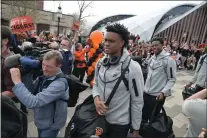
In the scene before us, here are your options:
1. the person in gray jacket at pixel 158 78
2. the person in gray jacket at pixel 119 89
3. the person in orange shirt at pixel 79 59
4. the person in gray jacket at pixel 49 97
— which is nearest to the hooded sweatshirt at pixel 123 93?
the person in gray jacket at pixel 119 89

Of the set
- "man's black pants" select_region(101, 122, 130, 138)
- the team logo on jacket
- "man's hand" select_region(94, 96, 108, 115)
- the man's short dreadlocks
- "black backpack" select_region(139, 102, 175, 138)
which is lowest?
"black backpack" select_region(139, 102, 175, 138)

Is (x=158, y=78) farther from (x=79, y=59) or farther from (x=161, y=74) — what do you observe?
(x=79, y=59)

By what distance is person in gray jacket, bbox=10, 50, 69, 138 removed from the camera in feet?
5.79

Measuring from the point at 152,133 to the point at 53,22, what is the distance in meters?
38.0

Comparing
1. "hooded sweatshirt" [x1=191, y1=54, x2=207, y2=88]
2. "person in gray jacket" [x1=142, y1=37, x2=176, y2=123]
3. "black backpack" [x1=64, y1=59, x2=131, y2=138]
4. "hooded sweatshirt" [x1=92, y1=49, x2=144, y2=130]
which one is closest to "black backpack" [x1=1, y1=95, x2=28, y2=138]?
"black backpack" [x1=64, y1=59, x2=131, y2=138]

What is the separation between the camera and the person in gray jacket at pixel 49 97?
1.76 metres

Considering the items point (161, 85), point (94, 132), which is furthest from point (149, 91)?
point (94, 132)

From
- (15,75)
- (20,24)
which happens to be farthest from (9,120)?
(20,24)

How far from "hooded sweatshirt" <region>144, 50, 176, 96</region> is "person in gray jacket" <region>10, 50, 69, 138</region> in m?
1.65

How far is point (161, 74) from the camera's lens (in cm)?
321

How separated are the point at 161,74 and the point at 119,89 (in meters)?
1.58

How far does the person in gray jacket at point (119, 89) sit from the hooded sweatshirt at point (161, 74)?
4.52 ft

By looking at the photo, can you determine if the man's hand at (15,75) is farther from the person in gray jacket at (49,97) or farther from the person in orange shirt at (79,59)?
the person in orange shirt at (79,59)

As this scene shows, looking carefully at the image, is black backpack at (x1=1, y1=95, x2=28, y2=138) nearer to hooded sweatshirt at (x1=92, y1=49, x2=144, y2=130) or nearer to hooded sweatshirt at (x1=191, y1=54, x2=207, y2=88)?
hooded sweatshirt at (x1=92, y1=49, x2=144, y2=130)
